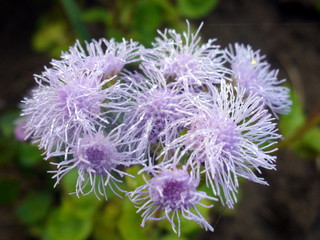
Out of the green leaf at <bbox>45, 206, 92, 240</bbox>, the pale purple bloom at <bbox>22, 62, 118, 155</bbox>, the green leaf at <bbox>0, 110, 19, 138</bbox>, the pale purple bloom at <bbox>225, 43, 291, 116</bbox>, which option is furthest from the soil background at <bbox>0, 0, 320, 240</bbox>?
the pale purple bloom at <bbox>22, 62, 118, 155</bbox>

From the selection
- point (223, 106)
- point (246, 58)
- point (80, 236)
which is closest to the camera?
point (223, 106)

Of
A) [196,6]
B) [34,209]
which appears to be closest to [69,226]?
[34,209]

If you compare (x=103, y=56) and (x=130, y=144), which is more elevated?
(x=103, y=56)

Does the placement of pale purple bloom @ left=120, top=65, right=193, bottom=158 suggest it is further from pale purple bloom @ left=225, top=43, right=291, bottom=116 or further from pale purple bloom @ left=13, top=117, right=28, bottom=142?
pale purple bloom @ left=13, top=117, right=28, bottom=142

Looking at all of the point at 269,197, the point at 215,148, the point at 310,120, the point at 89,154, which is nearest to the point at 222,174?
the point at 215,148

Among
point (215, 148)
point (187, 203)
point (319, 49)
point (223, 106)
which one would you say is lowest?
point (187, 203)

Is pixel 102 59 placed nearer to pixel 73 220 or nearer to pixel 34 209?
pixel 73 220

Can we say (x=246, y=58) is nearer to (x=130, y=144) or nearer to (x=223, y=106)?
(x=223, y=106)
